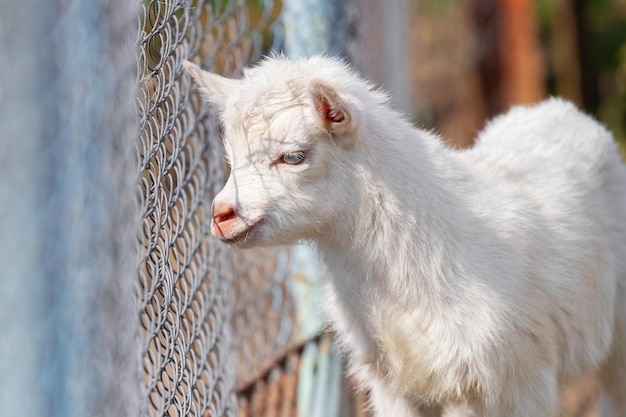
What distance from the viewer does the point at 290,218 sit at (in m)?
3.20

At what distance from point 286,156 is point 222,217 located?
0.29 m

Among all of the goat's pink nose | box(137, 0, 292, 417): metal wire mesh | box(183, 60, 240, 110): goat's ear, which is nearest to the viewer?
box(137, 0, 292, 417): metal wire mesh

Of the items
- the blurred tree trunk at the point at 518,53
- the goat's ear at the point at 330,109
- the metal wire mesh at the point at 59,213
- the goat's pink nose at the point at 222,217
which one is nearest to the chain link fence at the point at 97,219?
the metal wire mesh at the point at 59,213

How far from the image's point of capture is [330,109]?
3199 millimetres

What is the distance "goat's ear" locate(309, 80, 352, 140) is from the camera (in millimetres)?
3146

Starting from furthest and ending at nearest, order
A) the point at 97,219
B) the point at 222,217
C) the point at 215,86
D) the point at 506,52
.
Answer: the point at 506,52 < the point at 215,86 < the point at 222,217 < the point at 97,219

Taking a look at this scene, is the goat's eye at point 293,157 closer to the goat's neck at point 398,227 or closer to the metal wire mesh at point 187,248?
the goat's neck at point 398,227

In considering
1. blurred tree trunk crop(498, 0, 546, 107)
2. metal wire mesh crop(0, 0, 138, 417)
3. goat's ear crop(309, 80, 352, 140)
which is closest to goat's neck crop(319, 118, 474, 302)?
goat's ear crop(309, 80, 352, 140)

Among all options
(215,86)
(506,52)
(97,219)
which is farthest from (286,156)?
(506,52)

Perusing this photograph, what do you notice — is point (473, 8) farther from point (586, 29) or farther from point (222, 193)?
point (222, 193)

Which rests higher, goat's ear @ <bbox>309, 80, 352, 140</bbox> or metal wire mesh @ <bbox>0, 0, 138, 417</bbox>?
goat's ear @ <bbox>309, 80, 352, 140</bbox>

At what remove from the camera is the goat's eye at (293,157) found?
126 inches

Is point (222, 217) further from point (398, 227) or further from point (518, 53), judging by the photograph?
point (518, 53)

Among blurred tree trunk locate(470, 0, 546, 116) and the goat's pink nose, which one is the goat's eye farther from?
blurred tree trunk locate(470, 0, 546, 116)
